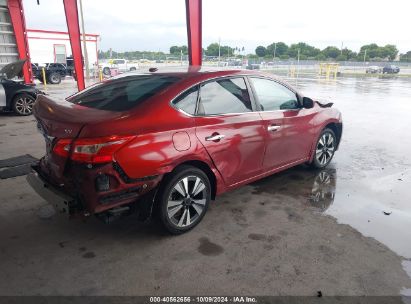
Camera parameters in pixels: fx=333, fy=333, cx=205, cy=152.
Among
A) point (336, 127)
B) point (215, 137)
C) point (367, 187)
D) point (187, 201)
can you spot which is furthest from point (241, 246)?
point (336, 127)

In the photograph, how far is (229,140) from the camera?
3506 millimetres

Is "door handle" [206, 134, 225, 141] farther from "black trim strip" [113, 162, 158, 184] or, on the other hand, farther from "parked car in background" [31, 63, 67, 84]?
"parked car in background" [31, 63, 67, 84]

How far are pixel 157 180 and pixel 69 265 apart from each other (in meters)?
1.04

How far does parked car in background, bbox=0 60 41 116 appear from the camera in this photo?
942 centimetres

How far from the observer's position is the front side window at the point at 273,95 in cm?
398

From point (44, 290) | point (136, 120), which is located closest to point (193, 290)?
point (44, 290)

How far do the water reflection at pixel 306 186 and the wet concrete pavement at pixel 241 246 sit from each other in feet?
0.05

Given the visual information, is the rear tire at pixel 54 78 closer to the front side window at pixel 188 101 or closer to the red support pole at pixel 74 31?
the red support pole at pixel 74 31

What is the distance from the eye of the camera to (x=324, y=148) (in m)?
5.21

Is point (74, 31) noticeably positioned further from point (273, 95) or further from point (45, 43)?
point (45, 43)

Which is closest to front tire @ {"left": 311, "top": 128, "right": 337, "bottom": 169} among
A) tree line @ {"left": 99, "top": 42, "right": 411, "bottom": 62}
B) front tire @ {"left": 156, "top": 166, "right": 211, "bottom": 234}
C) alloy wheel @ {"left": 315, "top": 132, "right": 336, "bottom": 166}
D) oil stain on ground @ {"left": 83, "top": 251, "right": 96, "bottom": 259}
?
alloy wheel @ {"left": 315, "top": 132, "right": 336, "bottom": 166}

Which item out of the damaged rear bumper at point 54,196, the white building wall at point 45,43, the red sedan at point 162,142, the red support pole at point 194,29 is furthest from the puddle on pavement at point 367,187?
the white building wall at point 45,43

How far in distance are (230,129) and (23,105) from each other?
8.61 meters

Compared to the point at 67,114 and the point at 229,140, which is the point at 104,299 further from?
the point at 229,140
